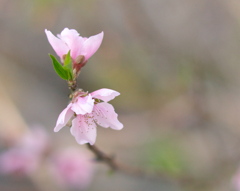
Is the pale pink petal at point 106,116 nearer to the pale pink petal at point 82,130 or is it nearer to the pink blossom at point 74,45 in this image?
the pale pink petal at point 82,130

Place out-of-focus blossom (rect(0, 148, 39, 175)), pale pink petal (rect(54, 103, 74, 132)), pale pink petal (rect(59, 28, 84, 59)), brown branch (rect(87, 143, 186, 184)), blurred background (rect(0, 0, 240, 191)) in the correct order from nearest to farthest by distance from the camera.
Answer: pale pink petal (rect(54, 103, 74, 132))
pale pink petal (rect(59, 28, 84, 59))
brown branch (rect(87, 143, 186, 184))
out-of-focus blossom (rect(0, 148, 39, 175))
blurred background (rect(0, 0, 240, 191))

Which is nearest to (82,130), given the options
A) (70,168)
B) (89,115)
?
(89,115)

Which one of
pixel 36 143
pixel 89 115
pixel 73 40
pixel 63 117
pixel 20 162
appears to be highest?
pixel 36 143

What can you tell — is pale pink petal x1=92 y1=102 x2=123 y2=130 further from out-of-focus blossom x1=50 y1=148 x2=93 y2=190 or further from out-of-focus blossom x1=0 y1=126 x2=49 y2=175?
out-of-focus blossom x1=50 y1=148 x2=93 y2=190

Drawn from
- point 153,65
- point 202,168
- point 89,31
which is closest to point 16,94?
point 89,31

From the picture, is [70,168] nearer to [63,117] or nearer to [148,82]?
[148,82]

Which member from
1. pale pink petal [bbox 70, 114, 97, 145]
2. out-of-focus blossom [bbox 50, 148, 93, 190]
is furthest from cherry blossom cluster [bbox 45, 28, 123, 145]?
out-of-focus blossom [bbox 50, 148, 93, 190]

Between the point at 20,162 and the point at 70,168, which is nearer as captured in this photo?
the point at 20,162
